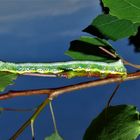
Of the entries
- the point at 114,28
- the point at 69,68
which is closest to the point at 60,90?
the point at 69,68

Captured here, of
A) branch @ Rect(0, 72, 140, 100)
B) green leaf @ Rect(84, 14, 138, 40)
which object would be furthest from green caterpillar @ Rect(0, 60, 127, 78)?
green leaf @ Rect(84, 14, 138, 40)

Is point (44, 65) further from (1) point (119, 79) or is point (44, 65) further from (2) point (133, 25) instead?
(2) point (133, 25)

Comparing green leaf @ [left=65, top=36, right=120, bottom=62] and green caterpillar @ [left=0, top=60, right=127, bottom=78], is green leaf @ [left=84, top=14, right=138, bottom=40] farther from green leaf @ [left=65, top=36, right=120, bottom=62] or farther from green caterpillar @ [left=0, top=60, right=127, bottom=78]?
green caterpillar @ [left=0, top=60, right=127, bottom=78]

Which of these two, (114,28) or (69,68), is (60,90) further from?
(114,28)

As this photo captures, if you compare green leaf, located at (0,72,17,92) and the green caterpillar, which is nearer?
the green caterpillar

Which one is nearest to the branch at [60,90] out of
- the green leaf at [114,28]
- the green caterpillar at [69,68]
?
the green caterpillar at [69,68]
